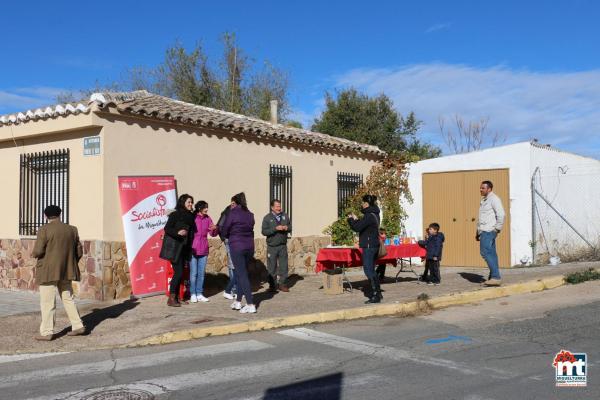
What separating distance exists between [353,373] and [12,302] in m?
7.68

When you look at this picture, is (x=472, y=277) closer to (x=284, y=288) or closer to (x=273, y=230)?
(x=284, y=288)

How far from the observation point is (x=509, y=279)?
11734 mm

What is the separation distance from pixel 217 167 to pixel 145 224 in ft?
7.74

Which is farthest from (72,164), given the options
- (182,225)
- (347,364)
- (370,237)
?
(347,364)

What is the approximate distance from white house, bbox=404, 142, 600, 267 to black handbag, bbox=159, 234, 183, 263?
869 cm

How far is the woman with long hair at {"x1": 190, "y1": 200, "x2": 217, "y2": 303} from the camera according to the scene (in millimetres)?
10375

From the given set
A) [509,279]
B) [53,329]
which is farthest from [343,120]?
[53,329]

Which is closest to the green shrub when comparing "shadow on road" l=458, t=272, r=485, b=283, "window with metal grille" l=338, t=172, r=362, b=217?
"window with metal grille" l=338, t=172, r=362, b=217

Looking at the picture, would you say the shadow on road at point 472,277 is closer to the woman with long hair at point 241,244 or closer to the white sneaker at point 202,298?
the woman with long hair at point 241,244

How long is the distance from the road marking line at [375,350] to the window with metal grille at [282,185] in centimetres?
638

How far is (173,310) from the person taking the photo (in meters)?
9.65

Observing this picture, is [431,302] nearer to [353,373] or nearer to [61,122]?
[353,373]

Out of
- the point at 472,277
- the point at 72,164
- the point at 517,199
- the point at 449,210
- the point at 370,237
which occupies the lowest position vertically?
the point at 472,277

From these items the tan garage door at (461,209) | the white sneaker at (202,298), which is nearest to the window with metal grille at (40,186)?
the white sneaker at (202,298)
